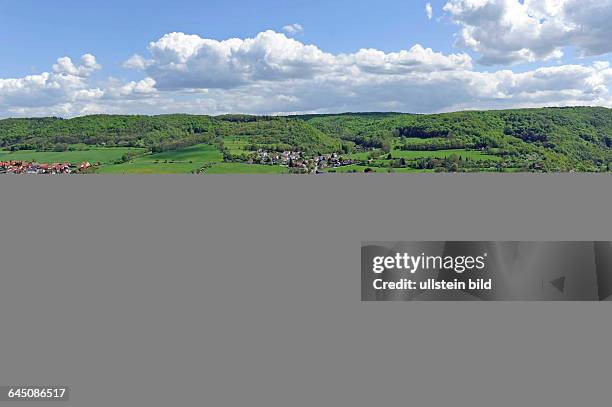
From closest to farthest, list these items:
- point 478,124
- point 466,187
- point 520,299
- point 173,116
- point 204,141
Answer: point 520,299 → point 466,187 → point 204,141 → point 478,124 → point 173,116

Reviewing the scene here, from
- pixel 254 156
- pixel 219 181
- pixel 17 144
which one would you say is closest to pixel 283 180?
pixel 219 181

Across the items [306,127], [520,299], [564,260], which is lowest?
[520,299]

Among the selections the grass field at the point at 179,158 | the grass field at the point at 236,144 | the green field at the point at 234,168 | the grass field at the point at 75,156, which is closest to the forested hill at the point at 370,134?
the grass field at the point at 236,144

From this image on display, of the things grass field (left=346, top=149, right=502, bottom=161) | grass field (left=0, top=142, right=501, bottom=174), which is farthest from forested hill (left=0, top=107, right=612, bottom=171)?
grass field (left=0, top=142, right=501, bottom=174)

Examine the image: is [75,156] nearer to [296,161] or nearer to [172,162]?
[172,162]

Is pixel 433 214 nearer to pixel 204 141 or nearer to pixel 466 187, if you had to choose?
pixel 466 187

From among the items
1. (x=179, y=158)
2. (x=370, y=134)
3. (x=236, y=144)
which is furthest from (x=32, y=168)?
(x=370, y=134)

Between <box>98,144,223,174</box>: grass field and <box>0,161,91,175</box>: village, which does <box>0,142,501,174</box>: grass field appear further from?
<box>0,161,91,175</box>: village

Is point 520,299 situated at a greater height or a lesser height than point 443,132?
lesser
